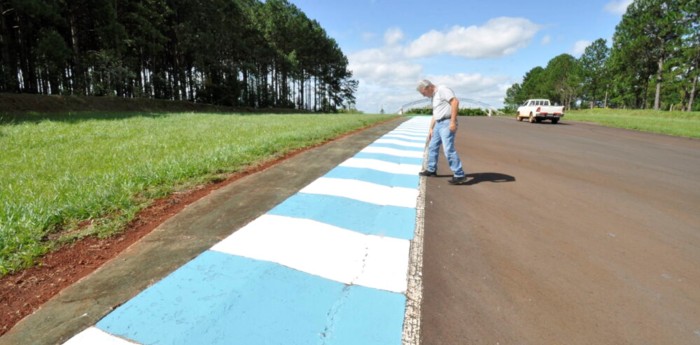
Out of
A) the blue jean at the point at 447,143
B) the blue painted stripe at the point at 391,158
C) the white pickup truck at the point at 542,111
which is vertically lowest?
the blue painted stripe at the point at 391,158

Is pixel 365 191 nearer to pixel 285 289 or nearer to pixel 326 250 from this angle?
pixel 326 250

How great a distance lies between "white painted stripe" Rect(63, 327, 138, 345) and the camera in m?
1.76

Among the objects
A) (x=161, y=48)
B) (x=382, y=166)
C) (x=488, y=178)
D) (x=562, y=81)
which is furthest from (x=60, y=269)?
(x=562, y=81)

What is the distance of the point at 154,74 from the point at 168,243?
34710 mm

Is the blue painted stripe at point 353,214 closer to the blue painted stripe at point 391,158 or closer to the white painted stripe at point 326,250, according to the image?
the white painted stripe at point 326,250

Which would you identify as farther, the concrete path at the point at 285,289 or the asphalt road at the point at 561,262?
the asphalt road at the point at 561,262

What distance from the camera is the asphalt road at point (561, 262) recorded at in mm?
2080

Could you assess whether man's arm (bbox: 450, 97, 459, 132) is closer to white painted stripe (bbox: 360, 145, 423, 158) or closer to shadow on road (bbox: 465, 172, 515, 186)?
shadow on road (bbox: 465, 172, 515, 186)

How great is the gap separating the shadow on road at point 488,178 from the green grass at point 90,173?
3972mm

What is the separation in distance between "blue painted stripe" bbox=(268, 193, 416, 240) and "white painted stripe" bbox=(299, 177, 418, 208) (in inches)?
6.9

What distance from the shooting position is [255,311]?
205cm

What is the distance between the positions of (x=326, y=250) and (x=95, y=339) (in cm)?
161

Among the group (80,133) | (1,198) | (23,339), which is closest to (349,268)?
(23,339)

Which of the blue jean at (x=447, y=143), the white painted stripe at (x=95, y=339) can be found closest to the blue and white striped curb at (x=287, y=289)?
the white painted stripe at (x=95, y=339)
